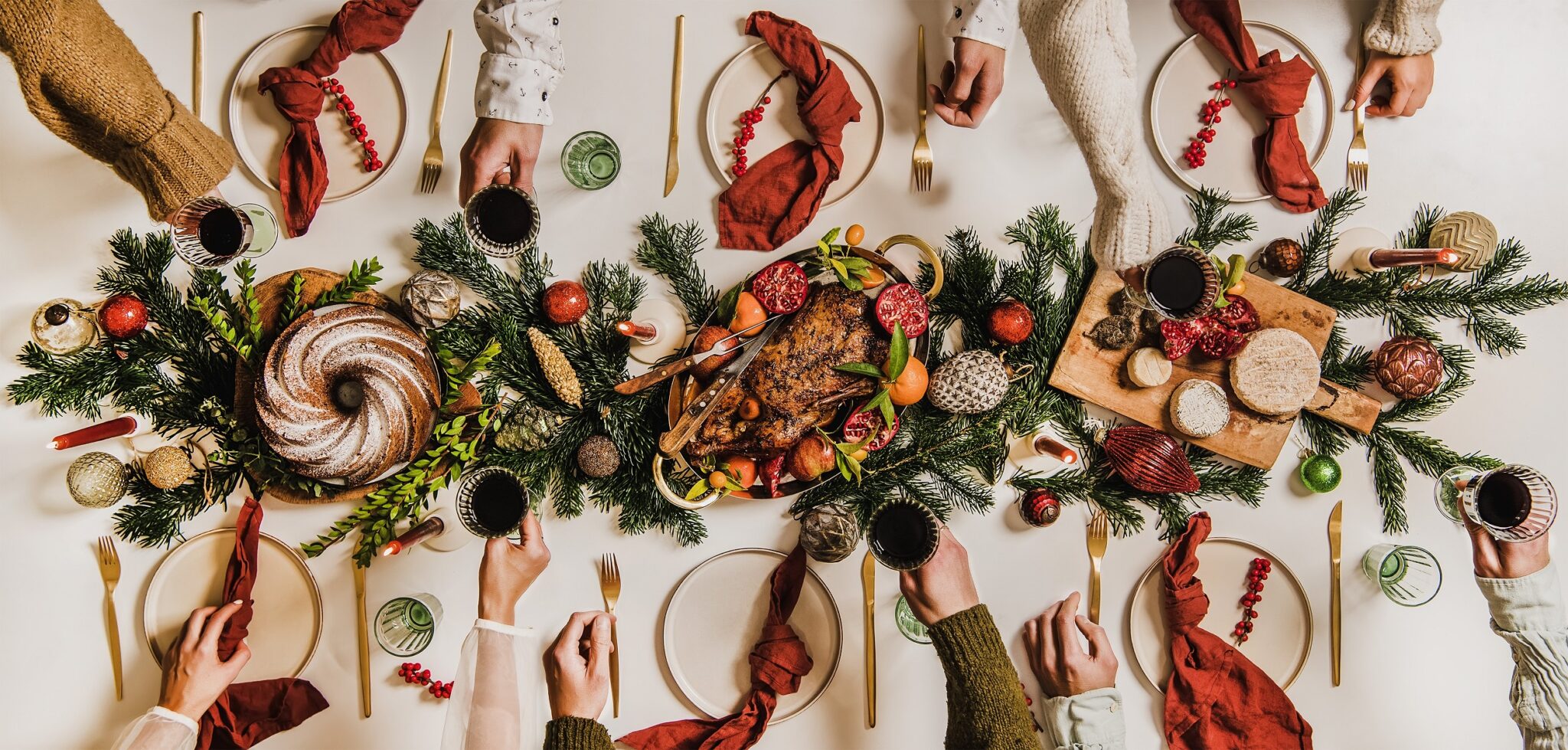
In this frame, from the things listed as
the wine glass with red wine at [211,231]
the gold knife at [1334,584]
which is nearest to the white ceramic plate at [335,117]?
the wine glass with red wine at [211,231]

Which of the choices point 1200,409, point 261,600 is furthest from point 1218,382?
point 261,600

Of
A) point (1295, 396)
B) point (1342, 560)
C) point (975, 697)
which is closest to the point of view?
point (975, 697)

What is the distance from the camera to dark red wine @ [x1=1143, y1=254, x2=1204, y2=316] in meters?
1.20

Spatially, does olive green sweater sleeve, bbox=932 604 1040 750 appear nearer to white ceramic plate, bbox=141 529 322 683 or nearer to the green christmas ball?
the green christmas ball

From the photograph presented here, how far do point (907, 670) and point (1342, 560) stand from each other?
2.73 ft

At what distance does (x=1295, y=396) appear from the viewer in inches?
52.9

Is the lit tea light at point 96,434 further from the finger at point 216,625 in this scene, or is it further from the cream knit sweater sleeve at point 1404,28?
the cream knit sweater sleeve at point 1404,28

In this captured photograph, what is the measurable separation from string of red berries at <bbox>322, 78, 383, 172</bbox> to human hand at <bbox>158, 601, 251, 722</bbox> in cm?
81

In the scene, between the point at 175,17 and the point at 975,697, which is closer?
the point at 975,697

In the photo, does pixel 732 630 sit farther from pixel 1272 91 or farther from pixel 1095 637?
pixel 1272 91

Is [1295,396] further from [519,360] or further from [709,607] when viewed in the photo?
[519,360]

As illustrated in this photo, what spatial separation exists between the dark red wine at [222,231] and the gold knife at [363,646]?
1.92 feet

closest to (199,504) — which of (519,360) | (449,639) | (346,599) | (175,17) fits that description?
(346,599)

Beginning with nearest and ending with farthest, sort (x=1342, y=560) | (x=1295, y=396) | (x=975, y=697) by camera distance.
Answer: (x=975, y=697)
(x=1295, y=396)
(x=1342, y=560)
